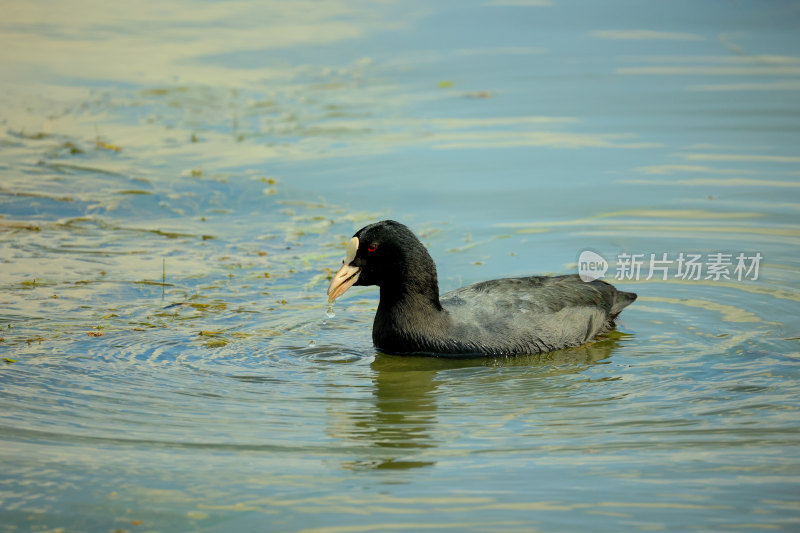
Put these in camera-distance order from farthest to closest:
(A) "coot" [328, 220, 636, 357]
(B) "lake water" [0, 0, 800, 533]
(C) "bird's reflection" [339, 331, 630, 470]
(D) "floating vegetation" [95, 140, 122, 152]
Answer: (D) "floating vegetation" [95, 140, 122, 152] < (A) "coot" [328, 220, 636, 357] < (C) "bird's reflection" [339, 331, 630, 470] < (B) "lake water" [0, 0, 800, 533]

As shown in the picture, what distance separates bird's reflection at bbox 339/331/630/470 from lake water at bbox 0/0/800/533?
0.03 metres

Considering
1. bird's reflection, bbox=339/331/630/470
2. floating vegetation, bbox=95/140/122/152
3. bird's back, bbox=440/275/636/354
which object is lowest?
bird's reflection, bbox=339/331/630/470

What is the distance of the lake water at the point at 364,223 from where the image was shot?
17.5ft

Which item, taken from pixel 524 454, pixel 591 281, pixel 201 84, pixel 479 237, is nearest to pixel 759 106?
pixel 479 237

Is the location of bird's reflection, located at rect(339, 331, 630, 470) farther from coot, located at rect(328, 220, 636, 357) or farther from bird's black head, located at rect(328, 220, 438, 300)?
bird's black head, located at rect(328, 220, 438, 300)

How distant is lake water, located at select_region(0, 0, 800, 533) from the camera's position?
534 cm

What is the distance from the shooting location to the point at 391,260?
7.87m

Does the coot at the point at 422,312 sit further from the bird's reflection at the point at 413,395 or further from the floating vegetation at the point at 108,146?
the floating vegetation at the point at 108,146

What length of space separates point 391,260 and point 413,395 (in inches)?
48.6

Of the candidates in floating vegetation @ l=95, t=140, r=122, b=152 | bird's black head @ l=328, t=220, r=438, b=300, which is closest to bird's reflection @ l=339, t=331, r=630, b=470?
bird's black head @ l=328, t=220, r=438, b=300

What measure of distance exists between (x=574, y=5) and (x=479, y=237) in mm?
9825

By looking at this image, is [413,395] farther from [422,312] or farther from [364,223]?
[364,223]

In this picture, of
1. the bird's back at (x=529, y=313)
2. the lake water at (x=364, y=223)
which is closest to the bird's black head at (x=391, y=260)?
the bird's back at (x=529, y=313)

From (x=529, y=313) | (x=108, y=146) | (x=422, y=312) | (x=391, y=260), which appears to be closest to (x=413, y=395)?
(x=422, y=312)
